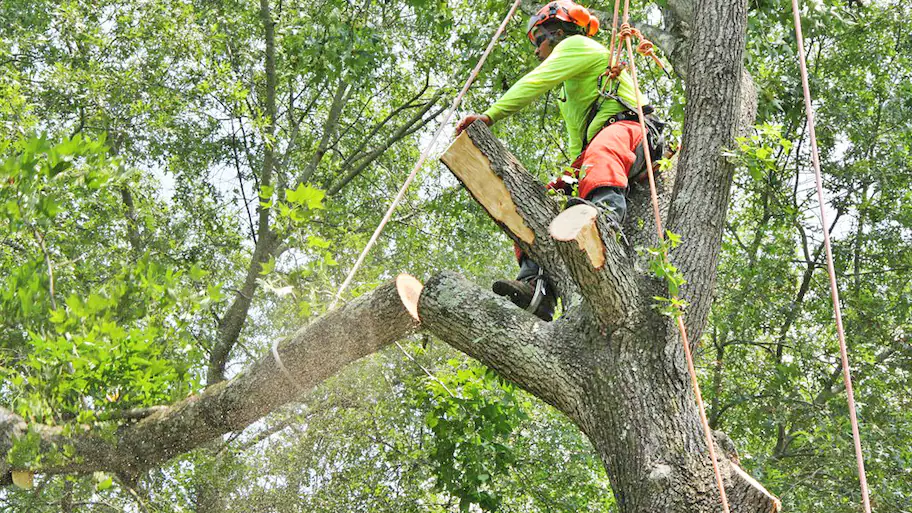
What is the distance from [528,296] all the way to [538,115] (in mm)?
6171

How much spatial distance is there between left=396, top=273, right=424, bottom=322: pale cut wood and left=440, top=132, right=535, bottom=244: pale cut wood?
0.45 metres

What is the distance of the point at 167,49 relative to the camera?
8.55 metres

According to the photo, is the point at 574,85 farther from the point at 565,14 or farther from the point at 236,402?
the point at 236,402

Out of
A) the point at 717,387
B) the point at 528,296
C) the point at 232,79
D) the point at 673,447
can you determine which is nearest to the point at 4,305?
the point at 528,296

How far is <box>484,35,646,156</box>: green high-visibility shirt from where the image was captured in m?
3.38

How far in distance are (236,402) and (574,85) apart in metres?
1.97

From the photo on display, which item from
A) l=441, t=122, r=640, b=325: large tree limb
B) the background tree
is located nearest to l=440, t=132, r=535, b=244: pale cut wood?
l=441, t=122, r=640, b=325: large tree limb

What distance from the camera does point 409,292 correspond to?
340 centimetres

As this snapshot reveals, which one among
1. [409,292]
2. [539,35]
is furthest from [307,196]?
[539,35]

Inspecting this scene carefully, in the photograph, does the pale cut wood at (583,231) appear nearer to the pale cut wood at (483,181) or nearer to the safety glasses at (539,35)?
the pale cut wood at (483,181)

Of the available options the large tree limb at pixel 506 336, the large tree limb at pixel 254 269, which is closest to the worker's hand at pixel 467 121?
the large tree limb at pixel 506 336

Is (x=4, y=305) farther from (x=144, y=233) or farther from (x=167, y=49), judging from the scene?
(x=144, y=233)

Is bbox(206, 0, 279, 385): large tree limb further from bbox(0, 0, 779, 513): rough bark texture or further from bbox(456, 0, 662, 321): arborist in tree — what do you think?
bbox(456, 0, 662, 321): arborist in tree

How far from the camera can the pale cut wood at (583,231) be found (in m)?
2.80
